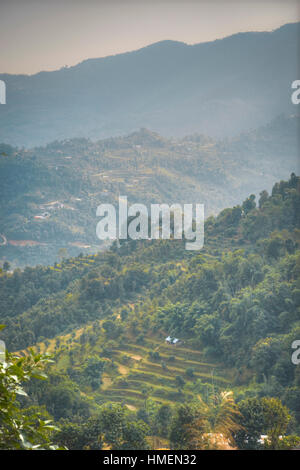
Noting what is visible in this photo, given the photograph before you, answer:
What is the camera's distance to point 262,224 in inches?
549

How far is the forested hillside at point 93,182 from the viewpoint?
41656mm

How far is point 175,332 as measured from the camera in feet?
38.9

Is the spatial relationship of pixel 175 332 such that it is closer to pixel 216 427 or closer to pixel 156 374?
pixel 156 374

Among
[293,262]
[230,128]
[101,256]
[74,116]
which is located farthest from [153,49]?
[293,262]

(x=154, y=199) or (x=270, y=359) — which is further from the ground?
(x=154, y=199)

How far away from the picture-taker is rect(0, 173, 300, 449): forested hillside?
741 centimetres

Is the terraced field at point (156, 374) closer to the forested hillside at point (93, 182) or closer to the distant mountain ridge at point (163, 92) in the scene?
the forested hillside at point (93, 182)

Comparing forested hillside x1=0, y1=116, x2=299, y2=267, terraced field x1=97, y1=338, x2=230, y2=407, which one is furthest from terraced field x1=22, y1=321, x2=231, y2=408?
forested hillside x1=0, y1=116, x2=299, y2=267

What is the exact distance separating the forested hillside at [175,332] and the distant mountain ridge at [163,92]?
8537 centimetres

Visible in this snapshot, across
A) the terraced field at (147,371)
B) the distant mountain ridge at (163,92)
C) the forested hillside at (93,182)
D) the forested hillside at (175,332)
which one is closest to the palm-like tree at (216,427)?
the forested hillside at (175,332)

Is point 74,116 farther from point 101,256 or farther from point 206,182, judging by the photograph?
point 101,256

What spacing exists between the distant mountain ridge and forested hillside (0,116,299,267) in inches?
1558

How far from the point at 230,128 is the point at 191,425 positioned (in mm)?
101270

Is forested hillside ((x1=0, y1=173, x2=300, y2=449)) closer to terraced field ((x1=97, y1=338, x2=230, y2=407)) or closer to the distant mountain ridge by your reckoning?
terraced field ((x1=97, y1=338, x2=230, y2=407))
